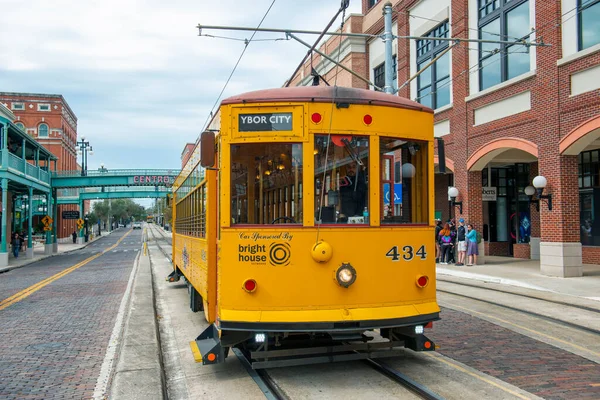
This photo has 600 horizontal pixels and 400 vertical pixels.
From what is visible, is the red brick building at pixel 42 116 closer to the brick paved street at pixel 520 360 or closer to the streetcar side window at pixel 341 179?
the brick paved street at pixel 520 360

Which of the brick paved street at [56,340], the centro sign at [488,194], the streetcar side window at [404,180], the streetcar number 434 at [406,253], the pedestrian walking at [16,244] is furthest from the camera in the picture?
the pedestrian walking at [16,244]

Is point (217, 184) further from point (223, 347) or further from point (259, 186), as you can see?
point (223, 347)

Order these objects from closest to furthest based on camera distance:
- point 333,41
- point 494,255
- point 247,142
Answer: point 247,142
point 494,255
point 333,41

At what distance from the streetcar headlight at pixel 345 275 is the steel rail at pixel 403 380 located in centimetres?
115

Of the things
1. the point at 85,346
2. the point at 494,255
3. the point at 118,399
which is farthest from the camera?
the point at 494,255

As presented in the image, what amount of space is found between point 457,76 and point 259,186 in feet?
56.0

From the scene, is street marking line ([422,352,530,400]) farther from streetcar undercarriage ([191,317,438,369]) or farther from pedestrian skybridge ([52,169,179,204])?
pedestrian skybridge ([52,169,179,204])

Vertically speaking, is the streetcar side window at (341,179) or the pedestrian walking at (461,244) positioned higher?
the streetcar side window at (341,179)

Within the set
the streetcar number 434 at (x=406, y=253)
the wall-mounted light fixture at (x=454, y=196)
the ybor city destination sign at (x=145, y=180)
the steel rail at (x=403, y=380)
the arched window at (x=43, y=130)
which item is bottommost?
the steel rail at (x=403, y=380)

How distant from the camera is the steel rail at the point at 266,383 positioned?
5121mm

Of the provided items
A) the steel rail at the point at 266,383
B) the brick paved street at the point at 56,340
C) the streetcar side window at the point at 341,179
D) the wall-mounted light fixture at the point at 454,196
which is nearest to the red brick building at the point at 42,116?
the wall-mounted light fixture at the point at 454,196

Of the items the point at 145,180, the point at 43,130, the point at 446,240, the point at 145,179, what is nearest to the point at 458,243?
the point at 446,240

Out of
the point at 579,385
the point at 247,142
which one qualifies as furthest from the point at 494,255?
the point at 247,142

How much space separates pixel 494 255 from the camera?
23.3 m
